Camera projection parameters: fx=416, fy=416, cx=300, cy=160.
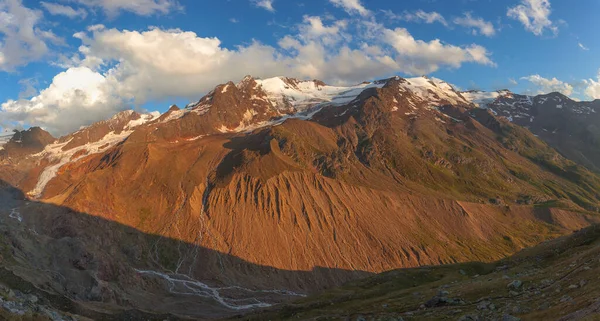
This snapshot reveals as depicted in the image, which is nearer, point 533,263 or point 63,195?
point 533,263

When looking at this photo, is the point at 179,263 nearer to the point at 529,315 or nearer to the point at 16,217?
the point at 16,217

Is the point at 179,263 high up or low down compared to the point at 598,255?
down

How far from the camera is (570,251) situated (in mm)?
68438

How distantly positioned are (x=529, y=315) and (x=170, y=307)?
11303cm

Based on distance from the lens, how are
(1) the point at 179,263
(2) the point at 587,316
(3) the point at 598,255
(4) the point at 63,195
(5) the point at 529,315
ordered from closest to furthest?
(2) the point at 587,316
(5) the point at 529,315
(3) the point at 598,255
(1) the point at 179,263
(4) the point at 63,195

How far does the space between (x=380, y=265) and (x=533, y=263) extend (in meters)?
108

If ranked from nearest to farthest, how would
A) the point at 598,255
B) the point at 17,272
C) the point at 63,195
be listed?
the point at 598,255 → the point at 17,272 → the point at 63,195

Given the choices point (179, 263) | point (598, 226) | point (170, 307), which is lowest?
point (170, 307)

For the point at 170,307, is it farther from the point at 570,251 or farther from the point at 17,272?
the point at 570,251

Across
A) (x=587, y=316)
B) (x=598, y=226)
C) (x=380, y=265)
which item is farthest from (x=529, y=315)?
(x=380, y=265)

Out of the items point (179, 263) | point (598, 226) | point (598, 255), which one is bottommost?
point (179, 263)

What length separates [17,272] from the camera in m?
90.1

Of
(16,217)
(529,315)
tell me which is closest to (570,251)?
(529,315)

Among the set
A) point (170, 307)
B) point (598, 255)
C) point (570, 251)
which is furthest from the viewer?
point (170, 307)
